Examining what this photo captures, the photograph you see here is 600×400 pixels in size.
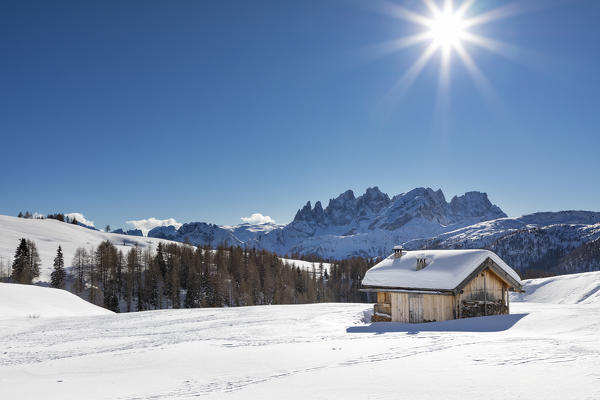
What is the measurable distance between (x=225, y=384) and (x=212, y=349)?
5.23 metres

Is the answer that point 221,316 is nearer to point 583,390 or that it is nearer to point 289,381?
→ point 289,381

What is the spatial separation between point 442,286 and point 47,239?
12308 centimetres

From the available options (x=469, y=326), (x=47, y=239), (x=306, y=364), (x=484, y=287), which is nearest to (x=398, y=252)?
(x=484, y=287)

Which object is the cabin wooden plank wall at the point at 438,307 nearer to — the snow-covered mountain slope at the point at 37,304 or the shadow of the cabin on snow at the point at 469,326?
the shadow of the cabin on snow at the point at 469,326

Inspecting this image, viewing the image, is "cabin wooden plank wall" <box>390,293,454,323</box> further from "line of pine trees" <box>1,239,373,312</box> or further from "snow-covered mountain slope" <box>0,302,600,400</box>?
"line of pine trees" <box>1,239,373,312</box>

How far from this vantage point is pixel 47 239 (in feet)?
365

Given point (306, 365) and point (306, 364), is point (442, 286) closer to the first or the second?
point (306, 364)

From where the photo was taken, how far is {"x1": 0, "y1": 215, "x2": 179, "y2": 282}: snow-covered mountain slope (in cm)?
9090

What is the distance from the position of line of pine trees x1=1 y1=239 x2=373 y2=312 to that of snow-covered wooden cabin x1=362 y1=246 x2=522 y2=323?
5996 cm

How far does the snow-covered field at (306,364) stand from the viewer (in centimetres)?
736

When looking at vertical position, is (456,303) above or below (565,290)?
above

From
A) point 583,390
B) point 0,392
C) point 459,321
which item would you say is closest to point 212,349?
point 0,392

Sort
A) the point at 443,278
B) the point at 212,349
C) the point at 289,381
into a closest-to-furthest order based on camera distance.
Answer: the point at 289,381
the point at 212,349
the point at 443,278

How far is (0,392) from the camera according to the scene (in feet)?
29.9
